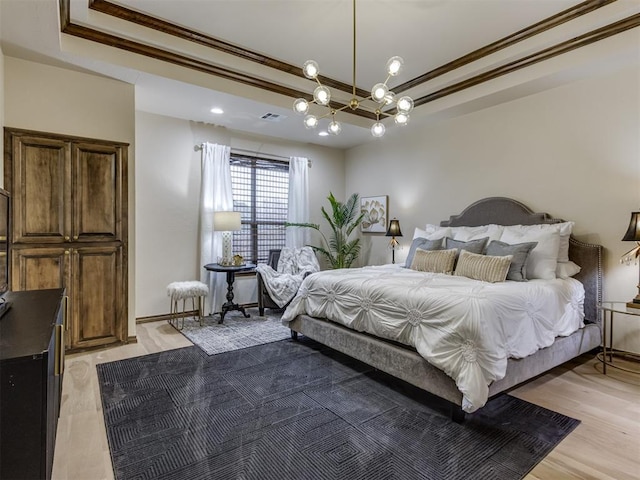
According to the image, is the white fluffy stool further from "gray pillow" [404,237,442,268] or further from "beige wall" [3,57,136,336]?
"gray pillow" [404,237,442,268]

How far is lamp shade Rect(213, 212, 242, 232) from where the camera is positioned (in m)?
4.67

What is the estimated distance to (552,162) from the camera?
3.76 m

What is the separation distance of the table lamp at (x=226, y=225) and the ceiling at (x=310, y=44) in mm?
1374

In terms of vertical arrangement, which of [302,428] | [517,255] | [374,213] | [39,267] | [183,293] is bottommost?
[302,428]

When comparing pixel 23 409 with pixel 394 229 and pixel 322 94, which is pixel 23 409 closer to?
pixel 322 94

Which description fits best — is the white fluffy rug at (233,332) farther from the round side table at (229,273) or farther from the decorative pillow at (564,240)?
the decorative pillow at (564,240)

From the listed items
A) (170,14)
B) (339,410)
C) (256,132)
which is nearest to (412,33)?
(170,14)

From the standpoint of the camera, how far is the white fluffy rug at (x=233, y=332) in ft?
12.0

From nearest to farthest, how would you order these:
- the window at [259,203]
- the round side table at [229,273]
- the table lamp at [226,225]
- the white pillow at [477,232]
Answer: the white pillow at [477,232] → the round side table at [229,273] → the table lamp at [226,225] → the window at [259,203]

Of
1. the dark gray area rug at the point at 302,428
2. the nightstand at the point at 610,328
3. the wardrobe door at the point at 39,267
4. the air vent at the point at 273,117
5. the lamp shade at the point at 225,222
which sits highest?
the air vent at the point at 273,117

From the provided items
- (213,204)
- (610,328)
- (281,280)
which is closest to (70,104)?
(213,204)

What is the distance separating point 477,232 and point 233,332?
311cm

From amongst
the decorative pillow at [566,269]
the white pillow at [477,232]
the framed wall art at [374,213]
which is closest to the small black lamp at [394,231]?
the framed wall art at [374,213]

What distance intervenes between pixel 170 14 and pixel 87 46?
2.64 feet
